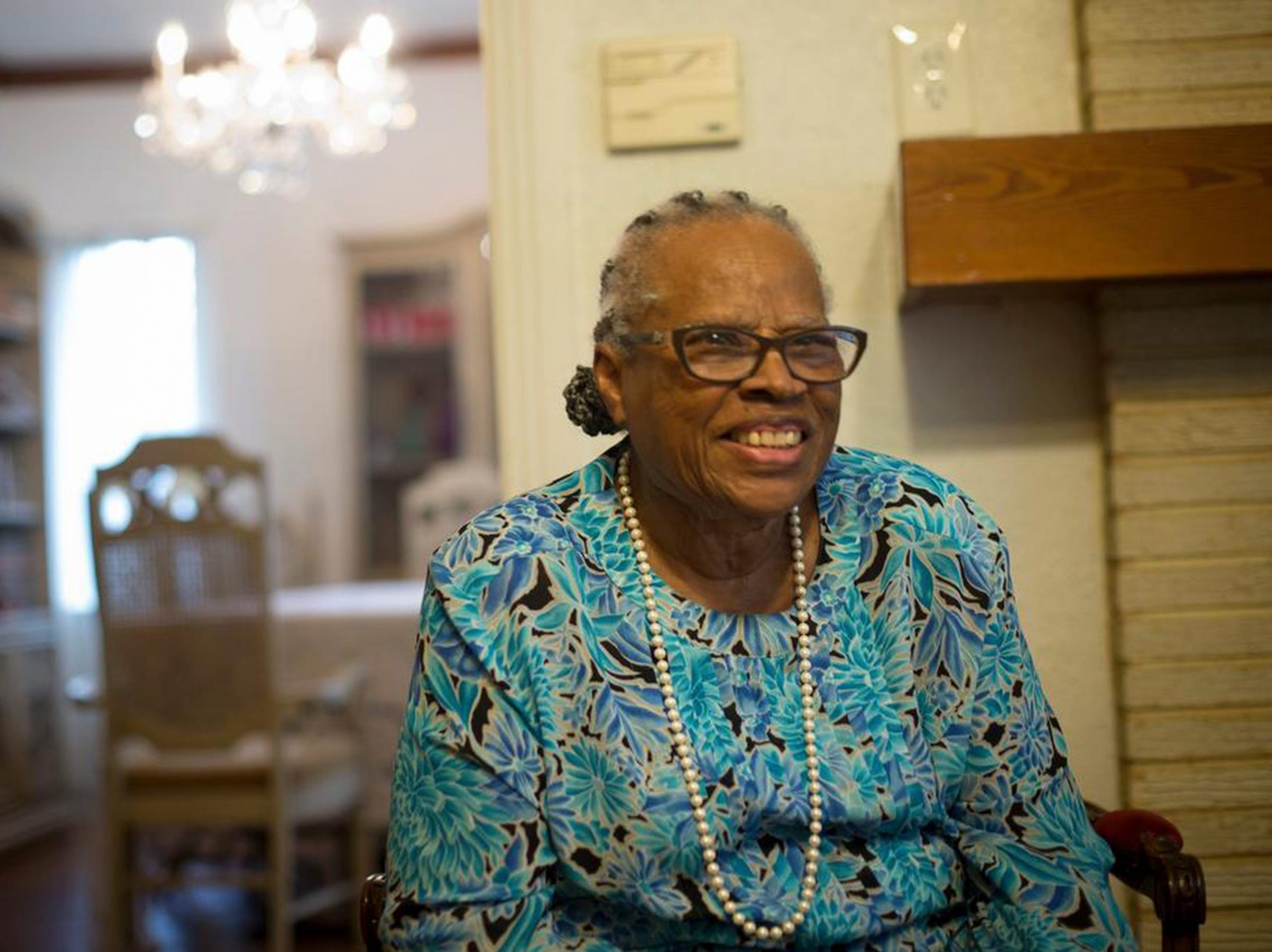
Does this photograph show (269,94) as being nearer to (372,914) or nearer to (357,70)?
(357,70)

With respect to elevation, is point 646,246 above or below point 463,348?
below

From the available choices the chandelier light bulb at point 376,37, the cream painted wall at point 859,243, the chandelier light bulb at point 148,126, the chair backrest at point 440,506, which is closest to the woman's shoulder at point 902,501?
the cream painted wall at point 859,243

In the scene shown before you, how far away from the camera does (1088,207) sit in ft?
4.97

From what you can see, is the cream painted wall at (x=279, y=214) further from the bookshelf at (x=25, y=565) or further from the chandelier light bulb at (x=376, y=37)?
the chandelier light bulb at (x=376, y=37)

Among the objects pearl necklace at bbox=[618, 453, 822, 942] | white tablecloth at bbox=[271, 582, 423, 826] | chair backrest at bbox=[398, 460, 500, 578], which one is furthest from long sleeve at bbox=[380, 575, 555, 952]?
chair backrest at bbox=[398, 460, 500, 578]

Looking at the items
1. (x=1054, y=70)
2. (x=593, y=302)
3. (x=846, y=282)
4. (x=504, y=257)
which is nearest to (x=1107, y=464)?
(x=846, y=282)

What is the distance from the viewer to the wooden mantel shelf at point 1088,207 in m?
1.50

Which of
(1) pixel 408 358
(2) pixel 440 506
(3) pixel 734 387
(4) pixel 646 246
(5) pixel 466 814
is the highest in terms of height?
(1) pixel 408 358

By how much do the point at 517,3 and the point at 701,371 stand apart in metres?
0.86

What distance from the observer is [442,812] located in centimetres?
110

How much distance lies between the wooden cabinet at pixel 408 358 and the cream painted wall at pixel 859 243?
407 cm

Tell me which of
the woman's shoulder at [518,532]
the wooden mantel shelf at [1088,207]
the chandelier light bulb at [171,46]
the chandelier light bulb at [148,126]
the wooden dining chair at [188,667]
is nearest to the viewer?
the woman's shoulder at [518,532]

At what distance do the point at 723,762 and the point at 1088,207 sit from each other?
2.73 ft

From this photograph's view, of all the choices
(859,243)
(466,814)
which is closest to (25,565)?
(859,243)
